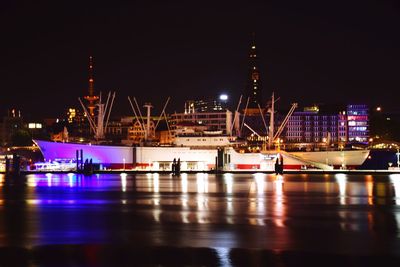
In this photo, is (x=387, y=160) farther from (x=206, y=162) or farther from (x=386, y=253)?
(x=386, y=253)

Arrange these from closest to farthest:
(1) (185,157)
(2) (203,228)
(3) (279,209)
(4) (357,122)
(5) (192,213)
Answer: (2) (203,228) → (5) (192,213) → (3) (279,209) → (1) (185,157) → (4) (357,122)

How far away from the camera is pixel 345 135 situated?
179125mm

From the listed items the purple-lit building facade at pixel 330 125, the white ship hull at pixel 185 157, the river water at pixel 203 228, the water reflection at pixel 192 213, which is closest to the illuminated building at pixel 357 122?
the purple-lit building facade at pixel 330 125

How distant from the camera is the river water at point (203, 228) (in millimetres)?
21734

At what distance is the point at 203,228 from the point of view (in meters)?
28.2

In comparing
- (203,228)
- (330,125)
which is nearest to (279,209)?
(203,228)

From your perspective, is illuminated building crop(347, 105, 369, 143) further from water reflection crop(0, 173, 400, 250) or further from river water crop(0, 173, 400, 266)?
river water crop(0, 173, 400, 266)

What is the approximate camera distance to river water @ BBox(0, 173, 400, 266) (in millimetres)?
21734

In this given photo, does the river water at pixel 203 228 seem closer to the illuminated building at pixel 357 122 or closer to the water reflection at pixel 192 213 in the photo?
the water reflection at pixel 192 213

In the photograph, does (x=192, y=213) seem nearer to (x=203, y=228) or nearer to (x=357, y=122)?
(x=203, y=228)

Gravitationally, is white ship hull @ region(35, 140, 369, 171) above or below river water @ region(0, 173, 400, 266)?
above

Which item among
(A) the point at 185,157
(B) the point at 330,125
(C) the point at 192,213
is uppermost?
(B) the point at 330,125

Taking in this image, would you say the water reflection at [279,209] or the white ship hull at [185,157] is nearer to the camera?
the water reflection at [279,209]

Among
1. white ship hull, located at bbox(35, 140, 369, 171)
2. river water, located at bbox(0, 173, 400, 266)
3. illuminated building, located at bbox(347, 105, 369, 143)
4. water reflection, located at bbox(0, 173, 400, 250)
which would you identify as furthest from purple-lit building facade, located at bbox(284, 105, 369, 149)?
river water, located at bbox(0, 173, 400, 266)
